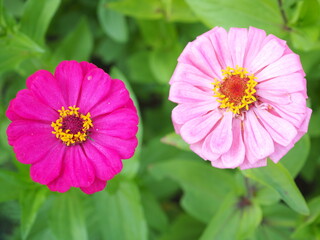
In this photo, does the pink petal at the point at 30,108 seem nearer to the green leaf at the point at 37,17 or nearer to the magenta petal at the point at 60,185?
the magenta petal at the point at 60,185

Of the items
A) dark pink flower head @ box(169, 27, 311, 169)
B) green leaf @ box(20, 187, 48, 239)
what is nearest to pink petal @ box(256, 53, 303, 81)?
dark pink flower head @ box(169, 27, 311, 169)

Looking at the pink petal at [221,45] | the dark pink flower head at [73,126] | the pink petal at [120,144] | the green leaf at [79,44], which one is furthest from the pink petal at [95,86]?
the green leaf at [79,44]

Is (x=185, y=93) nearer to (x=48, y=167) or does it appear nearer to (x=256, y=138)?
(x=256, y=138)

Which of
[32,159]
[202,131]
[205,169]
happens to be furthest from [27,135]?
[205,169]

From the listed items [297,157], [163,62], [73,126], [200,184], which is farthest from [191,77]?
[163,62]

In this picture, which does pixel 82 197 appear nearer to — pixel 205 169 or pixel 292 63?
pixel 205 169
